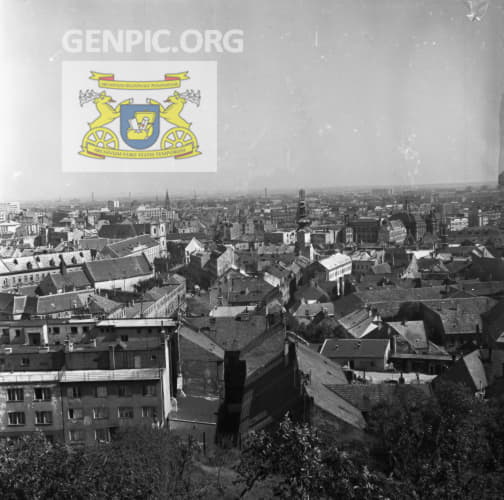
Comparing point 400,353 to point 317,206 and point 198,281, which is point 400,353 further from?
point 317,206

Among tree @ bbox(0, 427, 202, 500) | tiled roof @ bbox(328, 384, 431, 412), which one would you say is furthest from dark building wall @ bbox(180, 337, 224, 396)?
tree @ bbox(0, 427, 202, 500)

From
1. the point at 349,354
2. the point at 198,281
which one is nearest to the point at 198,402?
the point at 349,354

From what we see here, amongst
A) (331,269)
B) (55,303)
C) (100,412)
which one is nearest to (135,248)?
(331,269)

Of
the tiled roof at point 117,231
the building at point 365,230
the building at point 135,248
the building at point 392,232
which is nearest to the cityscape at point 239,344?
the building at point 135,248

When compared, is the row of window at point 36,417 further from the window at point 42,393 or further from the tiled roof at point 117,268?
the tiled roof at point 117,268

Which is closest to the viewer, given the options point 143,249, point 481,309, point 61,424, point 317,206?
point 61,424

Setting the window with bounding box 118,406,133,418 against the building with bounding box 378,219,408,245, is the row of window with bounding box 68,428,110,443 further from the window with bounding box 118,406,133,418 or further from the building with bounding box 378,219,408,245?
the building with bounding box 378,219,408,245
